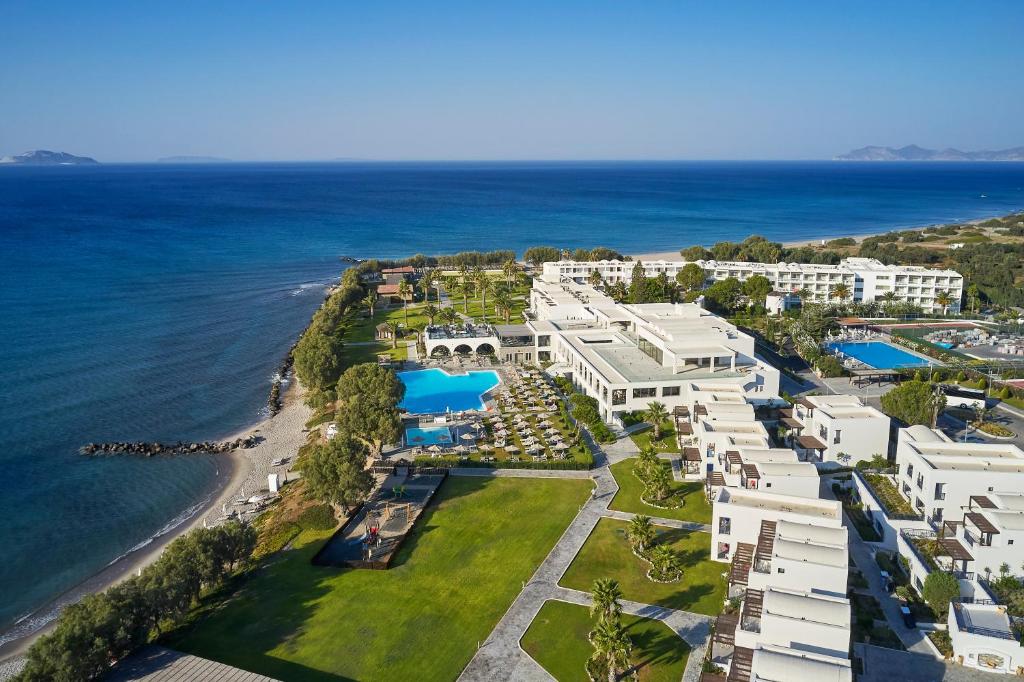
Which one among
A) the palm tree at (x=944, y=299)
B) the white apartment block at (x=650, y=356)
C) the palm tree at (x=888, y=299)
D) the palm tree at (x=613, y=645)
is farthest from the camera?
the palm tree at (x=888, y=299)

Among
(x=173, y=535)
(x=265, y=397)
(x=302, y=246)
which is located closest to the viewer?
(x=173, y=535)

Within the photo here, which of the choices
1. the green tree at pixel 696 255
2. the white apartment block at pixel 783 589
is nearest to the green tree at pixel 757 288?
the green tree at pixel 696 255

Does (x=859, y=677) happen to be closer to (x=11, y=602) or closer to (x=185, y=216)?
(x=11, y=602)

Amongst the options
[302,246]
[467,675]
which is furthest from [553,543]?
[302,246]

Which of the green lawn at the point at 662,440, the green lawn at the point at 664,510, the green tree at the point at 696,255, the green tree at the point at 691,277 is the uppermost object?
the green tree at the point at 696,255

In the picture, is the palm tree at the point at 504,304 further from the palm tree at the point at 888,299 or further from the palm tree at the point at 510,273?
the palm tree at the point at 888,299

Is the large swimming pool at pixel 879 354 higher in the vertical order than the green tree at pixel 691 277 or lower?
lower
